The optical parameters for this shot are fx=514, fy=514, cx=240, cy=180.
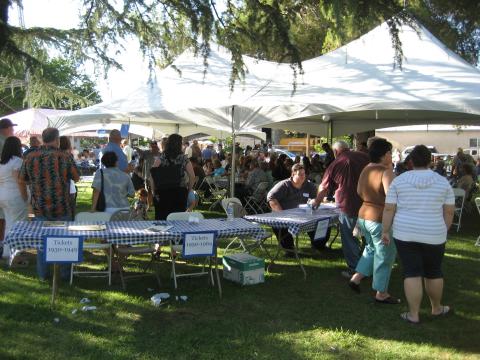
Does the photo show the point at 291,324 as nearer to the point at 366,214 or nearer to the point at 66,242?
the point at 366,214

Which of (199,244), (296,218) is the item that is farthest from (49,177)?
(296,218)

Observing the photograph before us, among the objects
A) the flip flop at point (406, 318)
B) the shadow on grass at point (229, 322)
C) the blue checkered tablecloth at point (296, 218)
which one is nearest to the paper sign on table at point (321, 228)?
the blue checkered tablecloth at point (296, 218)

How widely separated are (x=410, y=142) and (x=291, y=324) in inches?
1204

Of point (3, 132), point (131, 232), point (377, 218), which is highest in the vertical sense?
point (3, 132)

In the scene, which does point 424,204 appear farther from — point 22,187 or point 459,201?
point 459,201

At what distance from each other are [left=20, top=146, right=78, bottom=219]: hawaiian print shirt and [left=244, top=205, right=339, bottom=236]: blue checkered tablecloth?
189 cm

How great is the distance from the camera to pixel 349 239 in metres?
5.37

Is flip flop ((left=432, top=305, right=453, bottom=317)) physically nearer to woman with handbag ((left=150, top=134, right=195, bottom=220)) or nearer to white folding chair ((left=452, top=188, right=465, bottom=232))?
woman with handbag ((left=150, top=134, right=195, bottom=220))

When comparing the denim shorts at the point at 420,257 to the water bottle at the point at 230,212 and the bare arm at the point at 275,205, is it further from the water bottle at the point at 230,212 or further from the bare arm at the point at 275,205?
the bare arm at the point at 275,205

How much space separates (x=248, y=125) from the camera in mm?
7219

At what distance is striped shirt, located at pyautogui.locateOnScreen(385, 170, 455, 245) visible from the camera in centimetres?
Answer: 393

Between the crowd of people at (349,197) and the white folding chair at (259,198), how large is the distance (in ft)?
7.98

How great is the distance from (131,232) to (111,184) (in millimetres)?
1234

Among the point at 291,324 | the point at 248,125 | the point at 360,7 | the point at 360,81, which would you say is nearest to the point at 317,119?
the point at 360,81
